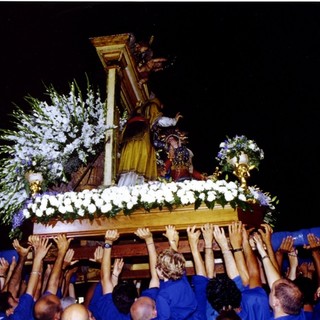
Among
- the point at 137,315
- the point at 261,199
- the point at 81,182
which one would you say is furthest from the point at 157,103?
the point at 137,315

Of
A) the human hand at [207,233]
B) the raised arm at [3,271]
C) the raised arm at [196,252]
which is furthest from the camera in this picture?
the raised arm at [3,271]

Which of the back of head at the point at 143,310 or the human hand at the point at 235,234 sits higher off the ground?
the human hand at the point at 235,234

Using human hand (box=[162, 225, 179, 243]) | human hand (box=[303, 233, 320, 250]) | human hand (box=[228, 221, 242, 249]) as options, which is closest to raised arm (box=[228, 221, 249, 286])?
human hand (box=[228, 221, 242, 249])

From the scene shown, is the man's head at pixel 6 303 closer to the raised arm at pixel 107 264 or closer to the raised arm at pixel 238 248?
the raised arm at pixel 107 264

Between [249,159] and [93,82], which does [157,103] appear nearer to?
[249,159]

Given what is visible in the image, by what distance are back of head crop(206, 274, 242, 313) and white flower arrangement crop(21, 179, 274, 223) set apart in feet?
5.43

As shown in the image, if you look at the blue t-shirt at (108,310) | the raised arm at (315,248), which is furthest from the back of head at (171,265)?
the raised arm at (315,248)

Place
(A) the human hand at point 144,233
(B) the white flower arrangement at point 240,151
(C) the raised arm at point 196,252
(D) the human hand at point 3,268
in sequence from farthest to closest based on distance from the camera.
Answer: (B) the white flower arrangement at point 240,151 < (D) the human hand at point 3,268 < (A) the human hand at point 144,233 < (C) the raised arm at point 196,252

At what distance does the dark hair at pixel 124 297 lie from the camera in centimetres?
382

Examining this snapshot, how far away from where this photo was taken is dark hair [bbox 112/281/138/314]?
150 inches

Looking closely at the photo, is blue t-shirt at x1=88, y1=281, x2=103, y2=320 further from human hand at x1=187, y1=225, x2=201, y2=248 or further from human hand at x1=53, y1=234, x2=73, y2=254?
human hand at x1=187, y1=225, x2=201, y2=248

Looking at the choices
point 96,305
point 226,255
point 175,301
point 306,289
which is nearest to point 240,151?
point 226,255

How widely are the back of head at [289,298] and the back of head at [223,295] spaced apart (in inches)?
12.8

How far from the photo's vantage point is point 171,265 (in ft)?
12.6
